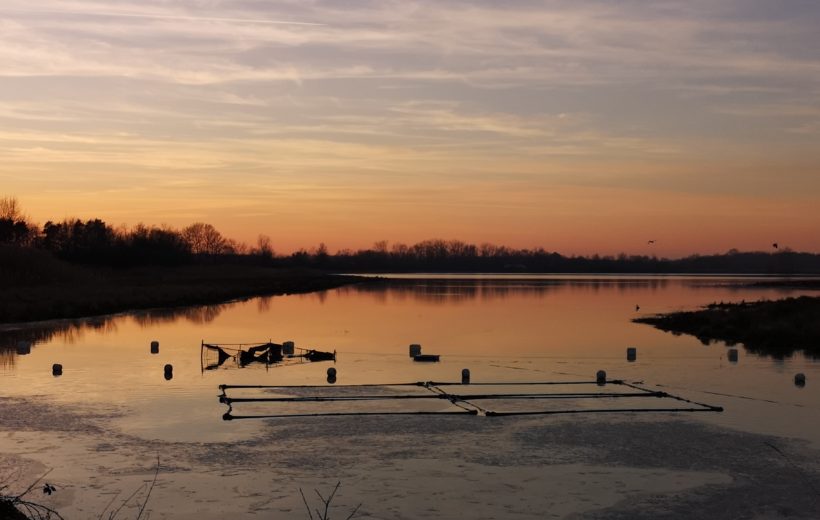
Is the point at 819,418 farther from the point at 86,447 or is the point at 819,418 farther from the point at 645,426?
the point at 86,447

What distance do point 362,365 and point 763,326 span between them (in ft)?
81.6

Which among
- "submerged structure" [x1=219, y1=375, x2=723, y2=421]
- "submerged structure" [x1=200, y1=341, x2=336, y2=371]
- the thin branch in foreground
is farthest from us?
"submerged structure" [x1=200, y1=341, x2=336, y2=371]

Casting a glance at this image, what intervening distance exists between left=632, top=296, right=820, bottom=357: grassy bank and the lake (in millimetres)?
2073

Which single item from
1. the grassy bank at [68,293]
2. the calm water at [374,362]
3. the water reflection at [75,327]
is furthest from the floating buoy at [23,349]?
the grassy bank at [68,293]

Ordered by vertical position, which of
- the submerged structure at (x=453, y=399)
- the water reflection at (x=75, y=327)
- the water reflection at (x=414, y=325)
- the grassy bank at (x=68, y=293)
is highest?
the grassy bank at (x=68, y=293)

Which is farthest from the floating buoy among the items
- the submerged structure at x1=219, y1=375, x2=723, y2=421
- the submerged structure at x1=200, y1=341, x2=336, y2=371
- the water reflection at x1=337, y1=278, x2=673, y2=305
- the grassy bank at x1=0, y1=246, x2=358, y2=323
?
the water reflection at x1=337, y1=278, x2=673, y2=305

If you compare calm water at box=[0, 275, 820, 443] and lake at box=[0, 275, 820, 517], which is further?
calm water at box=[0, 275, 820, 443]

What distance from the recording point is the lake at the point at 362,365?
75.6ft

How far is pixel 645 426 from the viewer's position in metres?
21.8

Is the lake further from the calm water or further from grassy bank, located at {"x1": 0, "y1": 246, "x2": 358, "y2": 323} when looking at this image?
grassy bank, located at {"x1": 0, "y1": 246, "x2": 358, "y2": 323}

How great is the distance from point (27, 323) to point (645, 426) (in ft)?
135

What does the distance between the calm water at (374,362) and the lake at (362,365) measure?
0.07m

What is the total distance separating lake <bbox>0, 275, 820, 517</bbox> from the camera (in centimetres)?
2305

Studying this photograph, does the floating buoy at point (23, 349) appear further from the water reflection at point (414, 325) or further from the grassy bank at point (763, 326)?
the grassy bank at point (763, 326)
